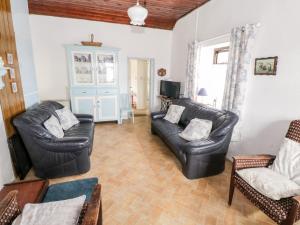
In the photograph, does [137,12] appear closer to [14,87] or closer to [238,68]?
[238,68]

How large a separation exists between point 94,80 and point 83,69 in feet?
1.28

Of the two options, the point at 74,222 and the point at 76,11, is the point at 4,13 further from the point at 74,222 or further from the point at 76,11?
the point at 74,222

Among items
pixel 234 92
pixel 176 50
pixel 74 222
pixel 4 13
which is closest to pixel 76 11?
pixel 4 13

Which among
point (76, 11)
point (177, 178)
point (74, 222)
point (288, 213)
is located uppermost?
point (76, 11)

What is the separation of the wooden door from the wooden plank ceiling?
74.4 inches

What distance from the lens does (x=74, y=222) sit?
1.06 metres

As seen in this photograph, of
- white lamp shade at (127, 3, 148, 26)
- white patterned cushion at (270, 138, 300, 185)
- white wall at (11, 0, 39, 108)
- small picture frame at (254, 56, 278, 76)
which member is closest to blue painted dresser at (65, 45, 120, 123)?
white wall at (11, 0, 39, 108)

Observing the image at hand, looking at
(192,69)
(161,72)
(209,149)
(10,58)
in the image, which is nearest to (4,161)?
(10,58)

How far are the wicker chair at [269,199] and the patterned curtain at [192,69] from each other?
2.50 meters

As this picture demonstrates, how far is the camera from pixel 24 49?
119 inches

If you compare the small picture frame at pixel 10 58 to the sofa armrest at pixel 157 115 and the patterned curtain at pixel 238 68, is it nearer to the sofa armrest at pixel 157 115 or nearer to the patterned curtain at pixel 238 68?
the sofa armrest at pixel 157 115

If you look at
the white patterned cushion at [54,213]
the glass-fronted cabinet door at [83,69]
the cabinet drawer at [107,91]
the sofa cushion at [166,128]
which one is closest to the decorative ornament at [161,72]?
the cabinet drawer at [107,91]

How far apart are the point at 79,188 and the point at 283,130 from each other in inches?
106

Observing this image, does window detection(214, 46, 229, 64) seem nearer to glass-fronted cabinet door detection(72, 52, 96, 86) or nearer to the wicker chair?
the wicker chair
